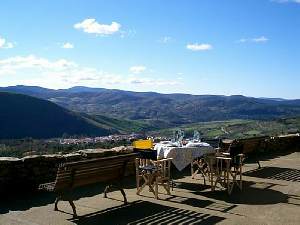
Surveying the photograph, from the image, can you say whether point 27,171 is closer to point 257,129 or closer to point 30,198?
point 30,198

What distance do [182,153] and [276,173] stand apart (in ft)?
10.6

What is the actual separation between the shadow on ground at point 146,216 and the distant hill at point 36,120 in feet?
358

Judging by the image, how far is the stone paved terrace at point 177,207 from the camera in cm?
627

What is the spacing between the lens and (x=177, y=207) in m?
7.08

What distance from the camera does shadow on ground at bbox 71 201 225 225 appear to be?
20.3ft

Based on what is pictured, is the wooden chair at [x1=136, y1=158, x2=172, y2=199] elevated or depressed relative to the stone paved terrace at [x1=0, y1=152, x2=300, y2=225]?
elevated

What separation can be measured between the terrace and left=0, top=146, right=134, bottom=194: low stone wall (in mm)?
342

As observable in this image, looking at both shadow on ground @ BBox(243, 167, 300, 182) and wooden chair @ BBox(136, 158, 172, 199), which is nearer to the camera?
wooden chair @ BBox(136, 158, 172, 199)

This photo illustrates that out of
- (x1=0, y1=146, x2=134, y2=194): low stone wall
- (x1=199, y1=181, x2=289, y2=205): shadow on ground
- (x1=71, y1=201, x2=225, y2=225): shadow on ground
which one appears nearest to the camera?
(x1=71, y1=201, x2=225, y2=225): shadow on ground

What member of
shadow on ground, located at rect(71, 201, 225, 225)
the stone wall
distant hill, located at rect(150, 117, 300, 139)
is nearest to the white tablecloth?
the stone wall

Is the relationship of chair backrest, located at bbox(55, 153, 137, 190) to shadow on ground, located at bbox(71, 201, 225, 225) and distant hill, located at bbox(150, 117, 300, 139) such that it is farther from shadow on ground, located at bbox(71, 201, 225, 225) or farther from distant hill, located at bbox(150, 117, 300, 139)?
distant hill, located at bbox(150, 117, 300, 139)

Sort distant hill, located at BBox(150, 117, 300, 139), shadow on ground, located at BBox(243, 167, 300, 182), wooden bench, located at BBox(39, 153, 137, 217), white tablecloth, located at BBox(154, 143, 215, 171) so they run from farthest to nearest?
distant hill, located at BBox(150, 117, 300, 139) < shadow on ground, located at BBox(243, 167, 300, 182) < white tablecloth, located at BBox(154, 143, 215, 171) < wooden bench, located at BBox(39, 153, 137, 217)

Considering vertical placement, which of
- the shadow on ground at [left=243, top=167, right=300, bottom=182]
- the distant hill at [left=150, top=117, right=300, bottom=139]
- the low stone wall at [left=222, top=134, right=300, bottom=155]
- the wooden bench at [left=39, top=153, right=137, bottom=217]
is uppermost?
the wooden bench at [left=39, top=153, right=137, bottom=217]

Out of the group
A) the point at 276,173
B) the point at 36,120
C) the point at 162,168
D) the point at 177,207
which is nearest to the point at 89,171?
the point at 177,207
